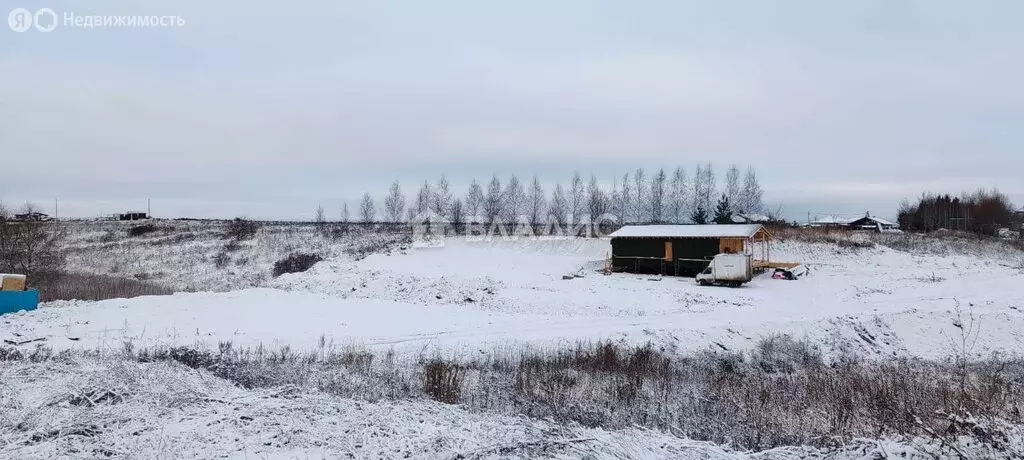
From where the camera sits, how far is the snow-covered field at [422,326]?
474cm

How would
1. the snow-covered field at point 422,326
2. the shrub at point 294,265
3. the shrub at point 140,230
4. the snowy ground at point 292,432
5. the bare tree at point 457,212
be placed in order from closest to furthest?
the snowy ground at point 292,432, the snow-covered field at point 422,326, the shrub at point 294,265, the shrub at point 140,230, the bare tree at point 457,212

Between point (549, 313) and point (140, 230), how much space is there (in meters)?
A: 48.4

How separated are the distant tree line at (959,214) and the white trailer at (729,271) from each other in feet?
146

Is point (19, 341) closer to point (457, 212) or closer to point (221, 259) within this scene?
point (221, 259)

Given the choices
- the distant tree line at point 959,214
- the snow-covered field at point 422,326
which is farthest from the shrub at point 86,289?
the distant tree line at point 959,214

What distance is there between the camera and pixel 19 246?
2350 centimetres

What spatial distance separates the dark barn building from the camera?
2842 centimetres

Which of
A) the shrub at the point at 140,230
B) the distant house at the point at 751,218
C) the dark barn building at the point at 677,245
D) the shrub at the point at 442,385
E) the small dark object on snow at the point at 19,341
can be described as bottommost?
the small dark object on snow at the point at 19,341

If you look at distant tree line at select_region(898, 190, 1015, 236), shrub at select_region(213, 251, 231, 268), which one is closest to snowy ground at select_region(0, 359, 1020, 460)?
shrub at select_region(213, 251, 231, 268)

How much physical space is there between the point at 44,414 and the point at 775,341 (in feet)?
47.9

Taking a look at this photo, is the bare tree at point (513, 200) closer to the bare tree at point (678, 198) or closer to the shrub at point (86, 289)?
the bare tree at point (678, 198)

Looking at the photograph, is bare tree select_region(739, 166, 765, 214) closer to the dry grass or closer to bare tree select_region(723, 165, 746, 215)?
bare tree select_region(723, 165, 746, 215)

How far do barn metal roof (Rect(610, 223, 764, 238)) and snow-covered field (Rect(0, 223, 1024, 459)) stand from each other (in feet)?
10.3

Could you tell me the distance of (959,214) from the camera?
67.6m
